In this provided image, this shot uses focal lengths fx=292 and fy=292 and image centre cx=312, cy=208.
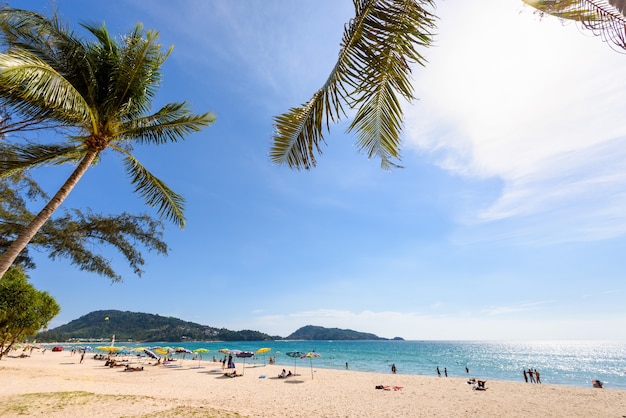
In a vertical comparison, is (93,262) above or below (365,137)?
below

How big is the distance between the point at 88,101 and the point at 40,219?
8.98ft

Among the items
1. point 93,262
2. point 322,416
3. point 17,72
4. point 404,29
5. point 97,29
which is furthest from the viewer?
point 322,416

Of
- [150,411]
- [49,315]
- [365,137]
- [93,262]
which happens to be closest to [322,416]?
[150,411]

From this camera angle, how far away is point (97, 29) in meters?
6.72

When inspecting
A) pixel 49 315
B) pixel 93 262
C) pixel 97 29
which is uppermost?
pixel 97 29

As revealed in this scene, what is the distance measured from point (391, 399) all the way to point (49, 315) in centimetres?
2561

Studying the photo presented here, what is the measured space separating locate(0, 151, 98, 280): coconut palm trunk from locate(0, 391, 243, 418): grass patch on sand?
5.69 metres

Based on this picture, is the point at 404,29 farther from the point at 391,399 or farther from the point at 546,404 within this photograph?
the point at 546,404

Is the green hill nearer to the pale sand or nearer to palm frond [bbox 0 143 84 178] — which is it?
the pale sand

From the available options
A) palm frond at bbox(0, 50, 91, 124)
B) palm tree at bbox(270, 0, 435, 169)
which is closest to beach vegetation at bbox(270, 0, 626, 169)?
palm tree at bbox(270, 0, 435, 169)

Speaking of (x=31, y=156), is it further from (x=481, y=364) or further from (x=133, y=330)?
(x=133, y=330)

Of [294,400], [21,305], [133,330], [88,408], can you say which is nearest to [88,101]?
[88,408]

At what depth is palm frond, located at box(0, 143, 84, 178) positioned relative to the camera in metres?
5.93

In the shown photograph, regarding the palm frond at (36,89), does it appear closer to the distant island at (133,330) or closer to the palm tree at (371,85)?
the palm tree at (371,85)
